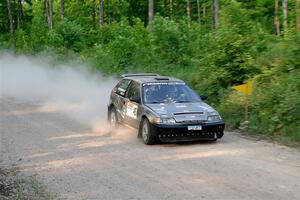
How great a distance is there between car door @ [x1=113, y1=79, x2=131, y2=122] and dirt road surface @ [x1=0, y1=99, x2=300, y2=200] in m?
0.54

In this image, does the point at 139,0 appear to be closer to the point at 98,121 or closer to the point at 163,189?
the point at 98,121

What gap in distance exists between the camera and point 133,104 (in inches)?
535

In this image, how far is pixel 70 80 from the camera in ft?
95.7

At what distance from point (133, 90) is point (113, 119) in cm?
152

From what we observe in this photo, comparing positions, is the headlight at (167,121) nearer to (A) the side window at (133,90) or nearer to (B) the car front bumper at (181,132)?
(B) the car front bumper at (181,132)

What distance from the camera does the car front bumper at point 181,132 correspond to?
12.0m

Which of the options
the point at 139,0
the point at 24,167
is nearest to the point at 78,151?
the point at 24,167

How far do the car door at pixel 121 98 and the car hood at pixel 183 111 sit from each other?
1.60 m

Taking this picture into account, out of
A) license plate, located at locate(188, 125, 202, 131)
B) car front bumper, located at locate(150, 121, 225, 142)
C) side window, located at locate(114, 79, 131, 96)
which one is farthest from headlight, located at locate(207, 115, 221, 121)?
side window, located at locate(114, 79, 131, 96)

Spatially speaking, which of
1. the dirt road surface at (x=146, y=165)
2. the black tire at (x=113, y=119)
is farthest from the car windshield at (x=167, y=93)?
the black tire at (x=113, y=119)

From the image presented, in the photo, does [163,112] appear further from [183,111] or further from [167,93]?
[167,93]

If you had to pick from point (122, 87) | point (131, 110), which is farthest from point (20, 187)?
point (122, 87)

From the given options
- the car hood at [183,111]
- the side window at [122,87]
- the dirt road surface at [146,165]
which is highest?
the side window at [122,87]

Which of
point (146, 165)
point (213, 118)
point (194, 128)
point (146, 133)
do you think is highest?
point (213, 118)
